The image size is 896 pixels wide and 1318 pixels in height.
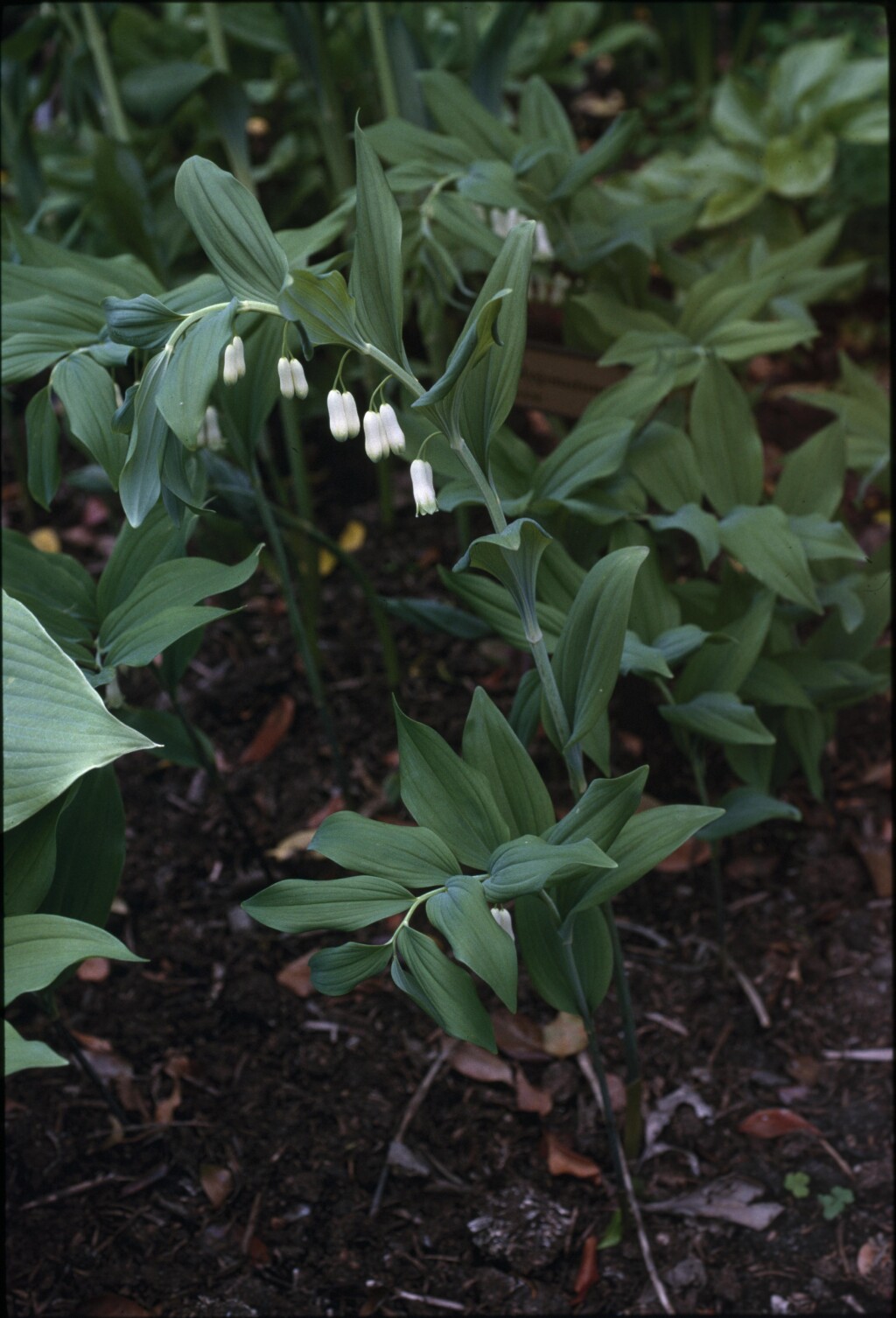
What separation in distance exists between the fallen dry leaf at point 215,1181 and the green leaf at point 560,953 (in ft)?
1.68

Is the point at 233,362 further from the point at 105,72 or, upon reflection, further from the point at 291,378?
the point at 105,72

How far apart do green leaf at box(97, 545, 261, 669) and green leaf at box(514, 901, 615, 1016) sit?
45cm

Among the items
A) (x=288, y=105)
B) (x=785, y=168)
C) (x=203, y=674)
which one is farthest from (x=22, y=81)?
(x=785, y=168)

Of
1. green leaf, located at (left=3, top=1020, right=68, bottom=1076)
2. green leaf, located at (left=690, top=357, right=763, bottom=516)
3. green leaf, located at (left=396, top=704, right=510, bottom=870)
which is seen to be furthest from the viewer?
green leaf, located at (left=690, top=357, right=763, bottom=516)

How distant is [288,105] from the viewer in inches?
103

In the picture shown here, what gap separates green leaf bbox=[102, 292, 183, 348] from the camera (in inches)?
38.0

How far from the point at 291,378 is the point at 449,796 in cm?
41

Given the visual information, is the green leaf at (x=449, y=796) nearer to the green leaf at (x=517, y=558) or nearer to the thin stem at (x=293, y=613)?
the green leaf at (x=517, y=558)

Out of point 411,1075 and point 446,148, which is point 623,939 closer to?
point 411,1075

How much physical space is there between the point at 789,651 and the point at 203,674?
1.09 m

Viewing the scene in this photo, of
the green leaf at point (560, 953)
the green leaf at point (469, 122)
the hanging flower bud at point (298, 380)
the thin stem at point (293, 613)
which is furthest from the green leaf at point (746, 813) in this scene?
the green leaf at point (469, 122)

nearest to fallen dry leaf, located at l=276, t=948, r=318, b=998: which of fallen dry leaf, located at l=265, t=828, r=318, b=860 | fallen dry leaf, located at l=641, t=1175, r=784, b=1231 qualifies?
fallen dry leaf, located at l=265, t=828, r=318, b=860

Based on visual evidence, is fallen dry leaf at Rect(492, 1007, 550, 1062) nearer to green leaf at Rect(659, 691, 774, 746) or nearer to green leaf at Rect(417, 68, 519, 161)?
green leaf at Rect(659, 691, 774, 746)

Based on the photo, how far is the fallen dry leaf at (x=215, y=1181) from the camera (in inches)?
54.1
